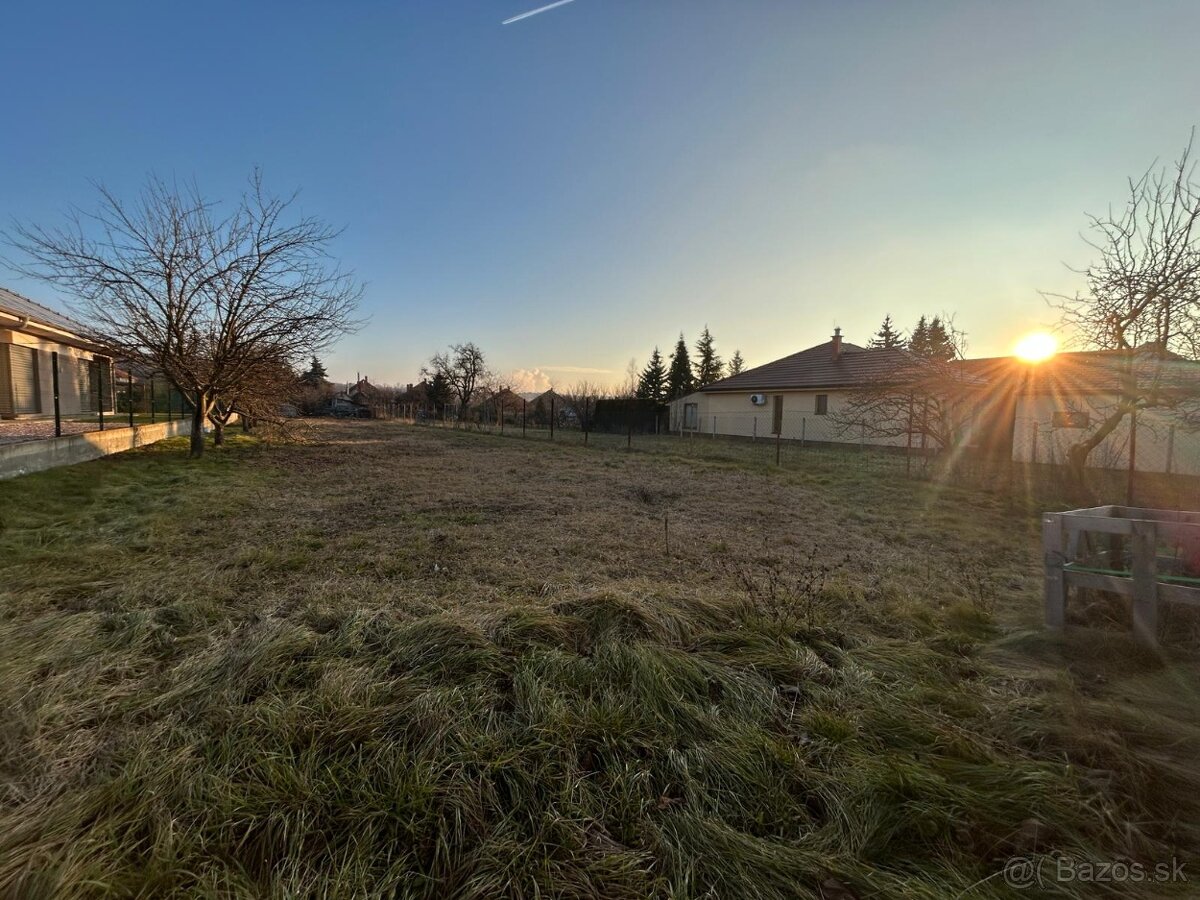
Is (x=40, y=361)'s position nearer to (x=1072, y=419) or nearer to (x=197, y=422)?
(x=197, y=422)

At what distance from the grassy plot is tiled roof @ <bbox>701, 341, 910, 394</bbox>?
17.0 m

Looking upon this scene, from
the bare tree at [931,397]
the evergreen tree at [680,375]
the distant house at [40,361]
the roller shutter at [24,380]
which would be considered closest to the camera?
the bare tree at [931,397]

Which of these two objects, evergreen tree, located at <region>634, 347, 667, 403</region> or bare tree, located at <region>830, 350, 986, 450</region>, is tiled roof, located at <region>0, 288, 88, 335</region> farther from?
evergreen tree, located at <region>634, 347, 667, 403</region>

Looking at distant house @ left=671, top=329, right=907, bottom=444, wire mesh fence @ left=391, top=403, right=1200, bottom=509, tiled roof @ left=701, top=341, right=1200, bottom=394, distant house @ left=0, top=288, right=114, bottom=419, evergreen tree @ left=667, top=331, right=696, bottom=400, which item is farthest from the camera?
evergreen tree @ left=667, top=331, right=696, bottom=400

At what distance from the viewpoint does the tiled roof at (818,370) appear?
19.2m

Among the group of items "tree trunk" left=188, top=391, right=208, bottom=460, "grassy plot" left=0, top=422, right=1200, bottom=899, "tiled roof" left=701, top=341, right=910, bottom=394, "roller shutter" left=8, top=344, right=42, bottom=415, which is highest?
"tiled roof" left=701, top=341, right=910, bottom=394

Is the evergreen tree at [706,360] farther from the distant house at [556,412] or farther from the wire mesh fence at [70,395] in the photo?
the wire mesh fence at [70,395]

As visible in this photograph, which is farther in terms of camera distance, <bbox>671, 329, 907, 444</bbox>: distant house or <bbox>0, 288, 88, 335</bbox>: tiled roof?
<bbox>671, 329, 907, 444</bbox>: distant house

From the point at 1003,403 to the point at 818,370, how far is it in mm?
9414

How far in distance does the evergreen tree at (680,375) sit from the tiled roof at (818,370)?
1443 cm

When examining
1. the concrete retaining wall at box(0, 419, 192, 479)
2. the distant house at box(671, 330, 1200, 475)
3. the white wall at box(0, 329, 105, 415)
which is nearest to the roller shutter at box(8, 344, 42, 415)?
the white wall at box(0, 329, 105, 415)

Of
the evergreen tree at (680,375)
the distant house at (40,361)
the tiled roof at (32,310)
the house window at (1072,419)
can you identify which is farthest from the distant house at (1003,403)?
the tiled roof at (32,310)

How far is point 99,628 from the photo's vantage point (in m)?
2.65

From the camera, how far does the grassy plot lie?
54.7 inches
